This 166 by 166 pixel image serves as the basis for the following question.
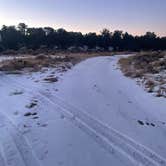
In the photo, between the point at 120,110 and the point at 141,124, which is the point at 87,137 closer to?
the point at 141,124

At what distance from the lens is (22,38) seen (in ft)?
279

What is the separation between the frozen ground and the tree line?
214ft

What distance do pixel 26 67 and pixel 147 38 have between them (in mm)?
91962

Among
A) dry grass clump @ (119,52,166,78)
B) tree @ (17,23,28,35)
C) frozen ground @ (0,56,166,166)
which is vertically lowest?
frozen ground @ (0,56,166,166)

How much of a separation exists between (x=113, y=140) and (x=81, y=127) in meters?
1.34

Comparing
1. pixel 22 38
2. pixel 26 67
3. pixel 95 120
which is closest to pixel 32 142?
pixel 95 120

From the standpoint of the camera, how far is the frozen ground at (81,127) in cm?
625

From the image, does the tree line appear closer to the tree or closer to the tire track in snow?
the tree

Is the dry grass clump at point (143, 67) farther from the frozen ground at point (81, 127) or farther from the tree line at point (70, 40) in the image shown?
the tree line at point (70, 40)

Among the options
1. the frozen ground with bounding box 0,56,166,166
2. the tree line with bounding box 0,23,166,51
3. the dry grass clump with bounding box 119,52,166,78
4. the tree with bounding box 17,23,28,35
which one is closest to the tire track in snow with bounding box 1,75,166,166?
the frozen ground with bounding box 0,56,166,166

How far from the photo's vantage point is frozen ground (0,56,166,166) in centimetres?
625

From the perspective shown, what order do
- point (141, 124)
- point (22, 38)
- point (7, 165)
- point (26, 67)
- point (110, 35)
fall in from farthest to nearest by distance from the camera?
point (110, 35) → point (22, 38) → point (26, 67) → point (141, 124) → point (7, 165)

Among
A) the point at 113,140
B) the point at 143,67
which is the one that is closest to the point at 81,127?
the point at 113,140

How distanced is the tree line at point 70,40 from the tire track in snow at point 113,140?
68.2 meters
